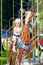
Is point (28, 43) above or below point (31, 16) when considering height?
below

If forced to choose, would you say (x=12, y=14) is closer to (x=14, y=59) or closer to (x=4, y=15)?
(x=4, y=15)

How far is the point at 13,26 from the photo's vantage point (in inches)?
260

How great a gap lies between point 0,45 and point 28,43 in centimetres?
47

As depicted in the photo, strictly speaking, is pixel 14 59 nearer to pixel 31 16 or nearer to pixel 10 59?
pixel 10 59

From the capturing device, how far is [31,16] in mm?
6535

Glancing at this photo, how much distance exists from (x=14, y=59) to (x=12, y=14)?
72cm

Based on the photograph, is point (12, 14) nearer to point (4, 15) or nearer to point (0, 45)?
point (4, 15)

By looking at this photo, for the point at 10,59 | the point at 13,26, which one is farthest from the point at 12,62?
the point at 13,26

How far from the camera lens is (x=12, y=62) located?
21.9 ft

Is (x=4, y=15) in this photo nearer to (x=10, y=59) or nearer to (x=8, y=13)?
(x=8, y=13)

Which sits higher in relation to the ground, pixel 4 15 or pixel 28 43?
pixel 4 15

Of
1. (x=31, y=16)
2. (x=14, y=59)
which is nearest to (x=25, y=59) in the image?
(x=14, y=59)

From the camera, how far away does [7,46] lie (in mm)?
6668

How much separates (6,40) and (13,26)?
10.0 inches
